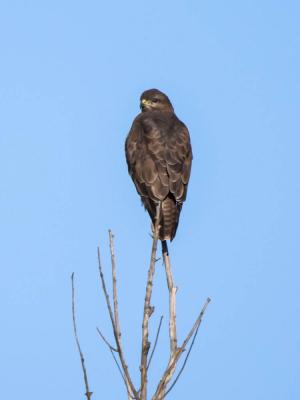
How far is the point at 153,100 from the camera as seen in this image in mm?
12492

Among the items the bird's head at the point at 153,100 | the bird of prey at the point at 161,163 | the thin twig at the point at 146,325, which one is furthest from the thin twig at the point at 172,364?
the bird's head at the point at 153,100

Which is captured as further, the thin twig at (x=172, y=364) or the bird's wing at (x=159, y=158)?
the bird's wing at (x=159, y=158)

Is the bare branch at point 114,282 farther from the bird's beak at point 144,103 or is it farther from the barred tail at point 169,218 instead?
the bird's beak at point 144,103

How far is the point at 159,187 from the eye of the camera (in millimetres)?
10367

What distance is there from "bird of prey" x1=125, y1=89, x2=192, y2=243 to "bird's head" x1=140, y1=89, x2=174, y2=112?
2.44 ft

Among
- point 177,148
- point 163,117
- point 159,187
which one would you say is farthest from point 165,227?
point 163,117

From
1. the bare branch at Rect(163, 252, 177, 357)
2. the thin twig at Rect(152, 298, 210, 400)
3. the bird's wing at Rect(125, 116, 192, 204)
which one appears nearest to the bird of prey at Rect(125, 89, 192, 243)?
the bird's wing at Rect(125, 116, 192, 204)

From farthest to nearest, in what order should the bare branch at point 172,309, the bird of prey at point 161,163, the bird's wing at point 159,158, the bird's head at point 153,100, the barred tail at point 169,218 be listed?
the bird's head at point 153,100 < the bird's wing at point 159,158 < the bird of prey at point 161,163 < the barred tail at point 169,218 < the bare branch at point 172,309

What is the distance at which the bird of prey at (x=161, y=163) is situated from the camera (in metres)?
10.3

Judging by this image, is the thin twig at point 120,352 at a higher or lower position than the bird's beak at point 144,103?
lower

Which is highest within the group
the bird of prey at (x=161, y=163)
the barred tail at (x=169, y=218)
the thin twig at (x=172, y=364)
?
the bird of prey at (x=161, y=163)

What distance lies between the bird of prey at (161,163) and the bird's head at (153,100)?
744mm

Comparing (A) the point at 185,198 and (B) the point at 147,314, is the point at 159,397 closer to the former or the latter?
(B) the point at 147,314

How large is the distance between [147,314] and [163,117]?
614 cm
